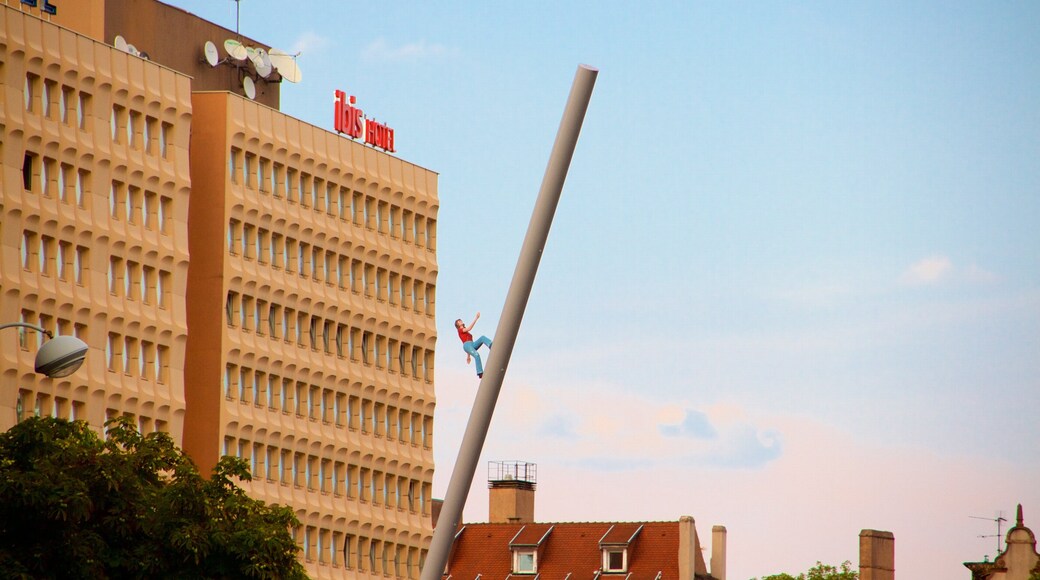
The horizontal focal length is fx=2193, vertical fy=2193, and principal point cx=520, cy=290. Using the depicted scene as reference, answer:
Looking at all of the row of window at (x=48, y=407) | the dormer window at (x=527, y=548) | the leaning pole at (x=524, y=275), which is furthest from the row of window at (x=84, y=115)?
the leaning pole at (x=524, y=275)

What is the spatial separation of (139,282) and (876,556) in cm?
5380

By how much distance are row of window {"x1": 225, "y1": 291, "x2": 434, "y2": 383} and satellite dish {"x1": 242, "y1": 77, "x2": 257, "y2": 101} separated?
38.1 ft

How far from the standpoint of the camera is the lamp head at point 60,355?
3931 cm

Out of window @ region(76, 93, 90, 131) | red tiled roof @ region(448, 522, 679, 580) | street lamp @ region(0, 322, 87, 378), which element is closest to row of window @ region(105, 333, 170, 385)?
window @ region(76, 93, 90, 131)

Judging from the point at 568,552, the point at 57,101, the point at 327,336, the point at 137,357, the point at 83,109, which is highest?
the point at 83,109

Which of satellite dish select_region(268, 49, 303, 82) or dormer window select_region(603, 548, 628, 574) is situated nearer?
satellite dish select_region(268, 49, 303, 82)

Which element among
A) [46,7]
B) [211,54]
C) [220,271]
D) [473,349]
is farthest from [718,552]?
[473,349]

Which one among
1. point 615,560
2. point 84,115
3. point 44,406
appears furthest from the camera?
point 615,560

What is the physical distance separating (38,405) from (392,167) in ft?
113

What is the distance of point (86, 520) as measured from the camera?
5150 cm

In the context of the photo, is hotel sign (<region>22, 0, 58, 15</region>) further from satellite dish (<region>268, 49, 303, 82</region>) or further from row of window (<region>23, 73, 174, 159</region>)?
satellite dish (<region>268, 49, 303, 82</region>)

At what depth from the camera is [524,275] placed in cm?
2223

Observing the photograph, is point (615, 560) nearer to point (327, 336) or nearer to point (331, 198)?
point (327, 336)

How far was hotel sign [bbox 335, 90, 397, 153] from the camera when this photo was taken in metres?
123
